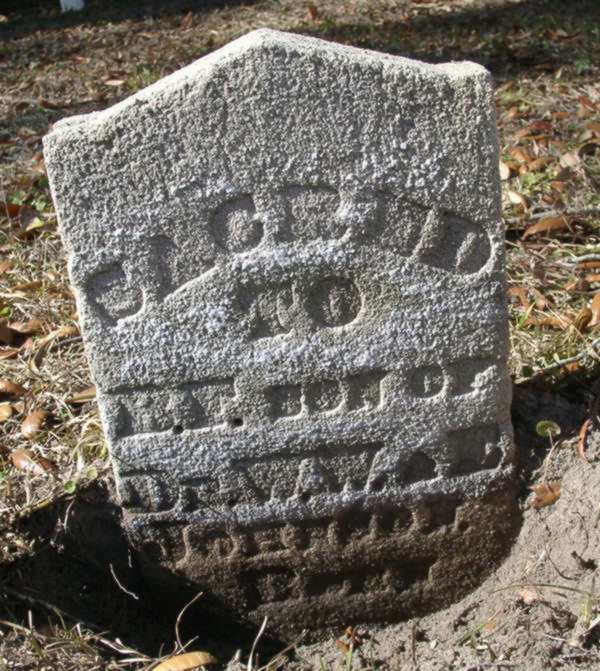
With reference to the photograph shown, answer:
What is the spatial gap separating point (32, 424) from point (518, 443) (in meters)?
1.20

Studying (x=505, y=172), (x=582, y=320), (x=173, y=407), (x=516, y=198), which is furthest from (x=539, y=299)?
(x=173, y=407)

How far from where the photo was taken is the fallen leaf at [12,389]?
8.80 ft

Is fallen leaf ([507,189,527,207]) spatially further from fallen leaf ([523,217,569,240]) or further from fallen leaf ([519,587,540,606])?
fallen leaf ([519,587,540,606])

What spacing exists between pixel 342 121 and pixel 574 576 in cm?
103

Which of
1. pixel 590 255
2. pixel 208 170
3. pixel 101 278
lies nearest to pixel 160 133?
pixel 208 170

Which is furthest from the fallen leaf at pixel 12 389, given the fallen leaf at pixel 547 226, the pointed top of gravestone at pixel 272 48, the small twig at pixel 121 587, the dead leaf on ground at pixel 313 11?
the dead leaf on ground at pixel 313 11

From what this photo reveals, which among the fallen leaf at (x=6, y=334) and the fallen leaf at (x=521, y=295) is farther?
the fallen leaf at (x=6, y=334)

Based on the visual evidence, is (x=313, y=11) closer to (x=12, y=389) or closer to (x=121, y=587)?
(x=12, y=389)

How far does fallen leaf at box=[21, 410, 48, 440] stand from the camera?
2.52m

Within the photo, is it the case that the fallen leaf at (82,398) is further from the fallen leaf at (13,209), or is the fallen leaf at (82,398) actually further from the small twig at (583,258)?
the small twig at (583,258)

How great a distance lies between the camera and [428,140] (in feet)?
5.74

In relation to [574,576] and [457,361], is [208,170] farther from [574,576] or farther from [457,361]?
[574,576]

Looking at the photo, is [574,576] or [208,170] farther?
[574,576]

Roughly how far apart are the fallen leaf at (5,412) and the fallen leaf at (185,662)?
0.90 metres
